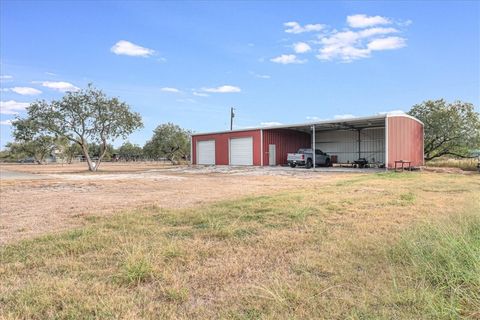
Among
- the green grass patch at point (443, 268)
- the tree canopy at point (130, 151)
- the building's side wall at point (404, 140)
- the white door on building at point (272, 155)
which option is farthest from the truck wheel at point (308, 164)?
the tree canopy at point (130, 151)

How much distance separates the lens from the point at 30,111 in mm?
30328

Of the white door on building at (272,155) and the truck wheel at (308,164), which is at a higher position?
the white door on building at (272,155)

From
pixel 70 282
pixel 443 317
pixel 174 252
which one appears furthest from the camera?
pixel 174 252

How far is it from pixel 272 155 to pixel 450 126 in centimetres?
1701

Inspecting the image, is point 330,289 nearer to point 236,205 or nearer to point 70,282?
point 70,282

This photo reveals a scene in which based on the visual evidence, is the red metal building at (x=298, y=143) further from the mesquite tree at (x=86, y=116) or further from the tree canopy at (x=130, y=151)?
the tree canopy at (x=130, y=151)

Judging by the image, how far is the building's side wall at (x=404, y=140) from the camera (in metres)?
24.6

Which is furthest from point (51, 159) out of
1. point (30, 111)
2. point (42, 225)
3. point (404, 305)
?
point (404, 305)

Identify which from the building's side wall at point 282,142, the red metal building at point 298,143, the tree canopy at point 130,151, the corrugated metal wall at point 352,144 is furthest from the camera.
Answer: the tree canopy at point 130,151

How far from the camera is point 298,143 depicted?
3656 cm

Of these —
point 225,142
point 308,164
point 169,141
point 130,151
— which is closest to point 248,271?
point 308,164

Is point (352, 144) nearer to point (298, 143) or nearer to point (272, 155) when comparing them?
point (298, 143)

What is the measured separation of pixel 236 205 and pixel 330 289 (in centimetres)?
503

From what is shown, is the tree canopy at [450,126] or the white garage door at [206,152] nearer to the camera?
the tree canopy at [450,126]
